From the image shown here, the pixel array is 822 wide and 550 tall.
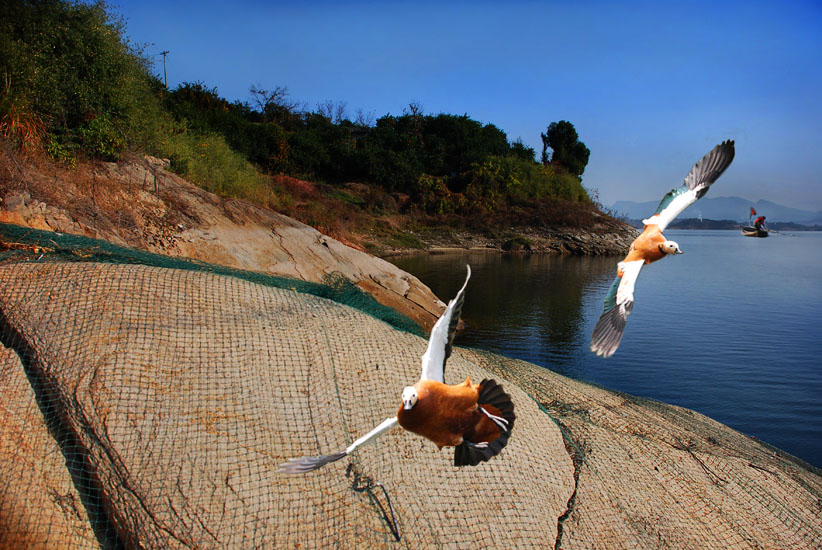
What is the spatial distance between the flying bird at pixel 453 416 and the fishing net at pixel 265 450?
1714mm

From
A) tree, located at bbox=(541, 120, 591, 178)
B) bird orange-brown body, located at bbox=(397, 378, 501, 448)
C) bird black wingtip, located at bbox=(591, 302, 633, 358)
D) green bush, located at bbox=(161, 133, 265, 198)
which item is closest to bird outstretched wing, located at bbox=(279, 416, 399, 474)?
bird orange-brown body, located at bbox=(397, 378, 501, 448)

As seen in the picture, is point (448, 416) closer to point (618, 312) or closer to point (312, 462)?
point (312, 462)

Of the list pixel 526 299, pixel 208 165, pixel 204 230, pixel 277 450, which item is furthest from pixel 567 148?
pixel 277 450

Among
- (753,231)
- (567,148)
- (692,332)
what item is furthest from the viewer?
(567,148)

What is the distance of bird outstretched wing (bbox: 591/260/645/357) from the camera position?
181 cm

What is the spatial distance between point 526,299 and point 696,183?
13.6 metres

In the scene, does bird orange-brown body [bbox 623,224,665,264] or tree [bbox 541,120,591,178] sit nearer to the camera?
bird orange-brown body [bbox 623,224,665,264]

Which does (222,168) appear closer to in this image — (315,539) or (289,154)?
(315,539)

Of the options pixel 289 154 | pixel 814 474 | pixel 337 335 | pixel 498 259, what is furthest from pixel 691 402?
pixel 289 154

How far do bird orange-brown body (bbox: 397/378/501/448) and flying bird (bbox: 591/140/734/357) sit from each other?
0.43 meters

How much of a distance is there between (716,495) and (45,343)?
5.21 meters

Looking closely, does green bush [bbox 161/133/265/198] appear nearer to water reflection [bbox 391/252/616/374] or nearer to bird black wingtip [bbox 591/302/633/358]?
water reflection [bbox 391/252/616/374]

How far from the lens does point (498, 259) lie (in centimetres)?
2547

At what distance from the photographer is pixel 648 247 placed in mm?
1828
